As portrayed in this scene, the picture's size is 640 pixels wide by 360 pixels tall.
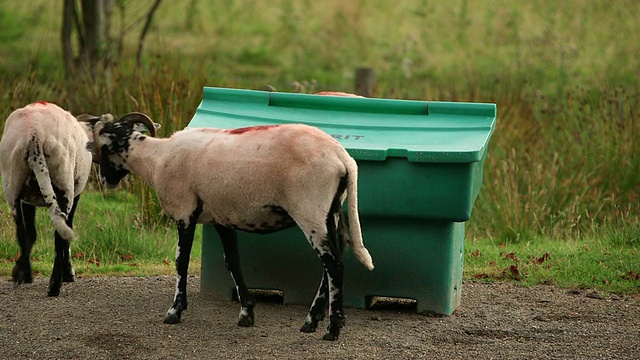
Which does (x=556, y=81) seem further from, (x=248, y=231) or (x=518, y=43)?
(x=248, y=231)

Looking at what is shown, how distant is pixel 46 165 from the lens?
723 centimetres

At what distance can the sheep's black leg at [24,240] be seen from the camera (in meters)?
7.53

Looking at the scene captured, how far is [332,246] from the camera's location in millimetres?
6477

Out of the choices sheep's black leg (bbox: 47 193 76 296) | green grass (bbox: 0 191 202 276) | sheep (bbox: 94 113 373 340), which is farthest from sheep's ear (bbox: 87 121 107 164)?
green grass (bbox: 0 191 202 276)

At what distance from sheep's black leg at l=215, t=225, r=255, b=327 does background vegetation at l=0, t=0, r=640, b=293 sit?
1942 millimetres

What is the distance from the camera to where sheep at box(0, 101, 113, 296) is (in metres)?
7.19

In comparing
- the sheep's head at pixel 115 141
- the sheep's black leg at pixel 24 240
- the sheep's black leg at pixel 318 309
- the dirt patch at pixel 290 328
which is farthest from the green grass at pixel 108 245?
the sheep's black leg at pixel 318 309

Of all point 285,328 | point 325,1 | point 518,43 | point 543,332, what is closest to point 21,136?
point 285,328

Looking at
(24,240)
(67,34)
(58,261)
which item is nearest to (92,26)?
(67,34)

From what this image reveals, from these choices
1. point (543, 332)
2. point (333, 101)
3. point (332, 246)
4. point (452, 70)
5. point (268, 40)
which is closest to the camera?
point (332, 246)

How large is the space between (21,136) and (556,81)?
424 inches

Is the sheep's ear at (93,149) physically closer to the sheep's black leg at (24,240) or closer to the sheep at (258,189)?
the sheep at (258,189)

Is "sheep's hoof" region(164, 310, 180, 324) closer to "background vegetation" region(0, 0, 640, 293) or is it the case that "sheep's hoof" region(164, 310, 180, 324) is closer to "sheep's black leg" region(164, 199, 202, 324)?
"sheep's black leg" region(164, 199, 202, 324)

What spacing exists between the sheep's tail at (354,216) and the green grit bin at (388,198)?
46cm
